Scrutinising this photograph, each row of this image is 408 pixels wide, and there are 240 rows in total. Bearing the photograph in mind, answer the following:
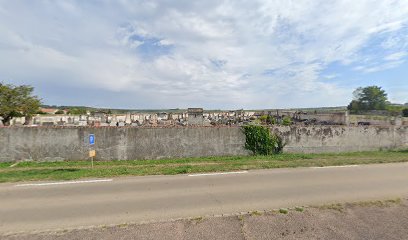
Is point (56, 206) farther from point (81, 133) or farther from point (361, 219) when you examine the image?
point (81, 133)

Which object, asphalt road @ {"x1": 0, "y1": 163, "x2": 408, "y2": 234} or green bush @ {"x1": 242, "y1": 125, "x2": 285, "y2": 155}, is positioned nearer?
asphalt road @ {"x1": 0, "y1": 163, "x2": 408, "y2": 234}

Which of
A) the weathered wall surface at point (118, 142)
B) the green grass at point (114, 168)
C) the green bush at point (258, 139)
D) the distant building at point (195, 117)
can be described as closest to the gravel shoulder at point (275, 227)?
the green grass at point (114, 168)

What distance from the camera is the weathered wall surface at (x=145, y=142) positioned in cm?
1417

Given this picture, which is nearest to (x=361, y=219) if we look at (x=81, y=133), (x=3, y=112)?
(x=81, y=133)

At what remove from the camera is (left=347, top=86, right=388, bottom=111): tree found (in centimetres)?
7856

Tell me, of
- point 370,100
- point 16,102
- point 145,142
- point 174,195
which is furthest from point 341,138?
point 370,100

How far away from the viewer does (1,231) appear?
5438mm

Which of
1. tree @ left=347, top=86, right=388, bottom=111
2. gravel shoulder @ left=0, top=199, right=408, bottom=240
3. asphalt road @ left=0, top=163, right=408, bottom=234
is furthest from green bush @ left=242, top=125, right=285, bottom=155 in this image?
tree @ left=347, top=86, right=388, bottom=111

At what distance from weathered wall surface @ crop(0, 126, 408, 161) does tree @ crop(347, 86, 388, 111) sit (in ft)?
233

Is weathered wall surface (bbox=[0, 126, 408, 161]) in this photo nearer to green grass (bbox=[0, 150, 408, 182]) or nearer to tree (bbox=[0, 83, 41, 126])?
green grass (bbox=[0, 150, 408, 182])

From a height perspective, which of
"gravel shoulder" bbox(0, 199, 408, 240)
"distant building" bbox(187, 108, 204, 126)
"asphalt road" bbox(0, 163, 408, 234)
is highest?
"distant building" bbox(187, 108, 204, 126)

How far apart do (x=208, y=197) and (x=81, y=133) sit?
9.78 m

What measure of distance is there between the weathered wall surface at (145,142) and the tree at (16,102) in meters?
12.3


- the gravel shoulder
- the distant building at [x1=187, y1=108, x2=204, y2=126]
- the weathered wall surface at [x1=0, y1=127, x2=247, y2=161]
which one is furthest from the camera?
the distant building at [x1=187, y1=108, x2=204, y2=126]
